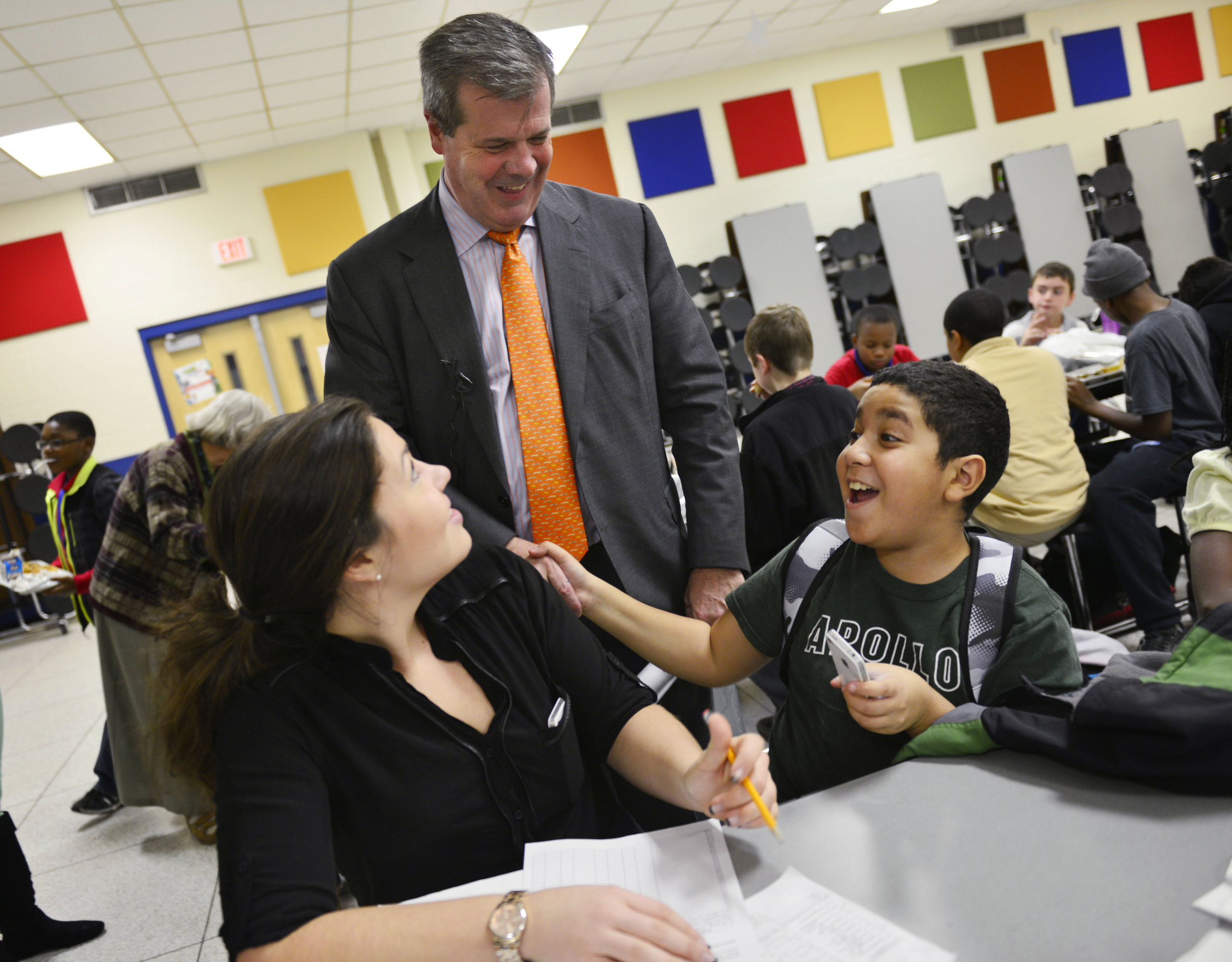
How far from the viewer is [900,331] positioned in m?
8.02

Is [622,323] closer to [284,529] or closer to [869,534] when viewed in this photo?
[869,534]

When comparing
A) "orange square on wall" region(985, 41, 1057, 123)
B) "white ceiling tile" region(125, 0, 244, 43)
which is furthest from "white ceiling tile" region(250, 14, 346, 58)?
"orange square on wall" region(985, 41, 1057, 123)

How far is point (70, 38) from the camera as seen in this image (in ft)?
15.1

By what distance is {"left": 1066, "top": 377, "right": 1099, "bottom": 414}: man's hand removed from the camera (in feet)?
11.2

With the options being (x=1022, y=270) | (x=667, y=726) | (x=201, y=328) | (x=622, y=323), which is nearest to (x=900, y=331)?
(x=1022, y=270)

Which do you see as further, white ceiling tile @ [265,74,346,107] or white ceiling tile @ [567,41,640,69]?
white ceiling tile @ [567,41,640,69]

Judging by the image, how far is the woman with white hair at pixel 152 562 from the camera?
2844mm

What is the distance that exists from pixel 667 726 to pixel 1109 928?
1.93 ft

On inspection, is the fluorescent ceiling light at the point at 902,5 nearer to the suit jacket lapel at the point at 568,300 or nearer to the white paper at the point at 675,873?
the suit jacket lapel at the point at 568,300

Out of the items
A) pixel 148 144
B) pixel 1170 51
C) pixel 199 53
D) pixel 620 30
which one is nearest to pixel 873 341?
pixel 620 30

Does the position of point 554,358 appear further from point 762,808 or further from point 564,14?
point 564,14

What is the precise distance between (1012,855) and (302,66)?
6251mm

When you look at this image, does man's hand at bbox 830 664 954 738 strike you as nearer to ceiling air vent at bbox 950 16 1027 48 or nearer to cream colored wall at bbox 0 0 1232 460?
cream colored wall at bbox 0 0 1232 460

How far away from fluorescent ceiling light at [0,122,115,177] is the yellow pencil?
22.1 ft
